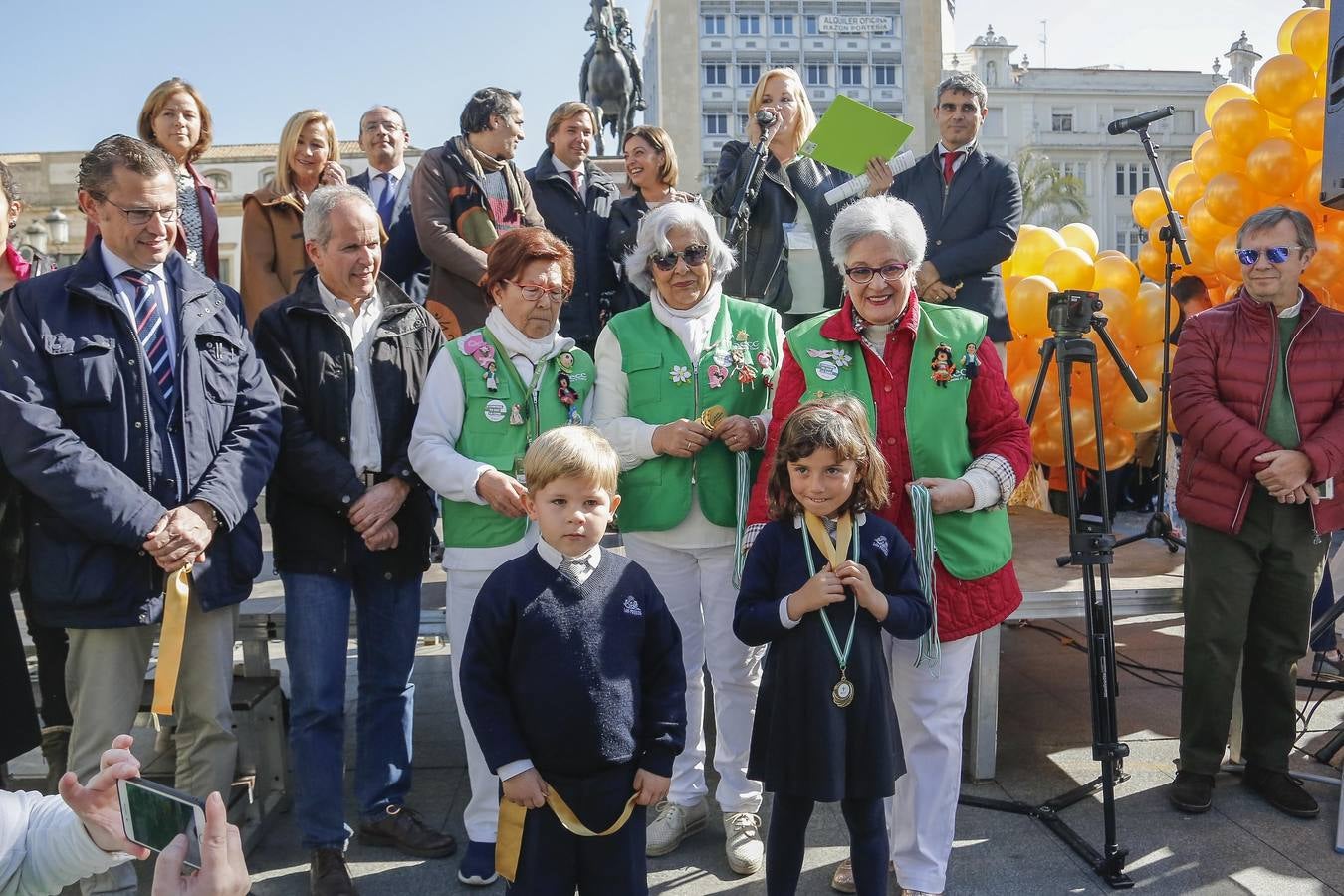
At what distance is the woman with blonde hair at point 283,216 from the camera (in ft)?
15.7

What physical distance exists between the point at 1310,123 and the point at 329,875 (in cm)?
594

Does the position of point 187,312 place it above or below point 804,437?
above

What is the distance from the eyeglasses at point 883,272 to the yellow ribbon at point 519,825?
1.53 m

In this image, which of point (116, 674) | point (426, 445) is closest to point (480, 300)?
point (426, 445)

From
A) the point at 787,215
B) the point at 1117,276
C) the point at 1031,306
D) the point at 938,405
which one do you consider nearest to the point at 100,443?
the point at 938,405

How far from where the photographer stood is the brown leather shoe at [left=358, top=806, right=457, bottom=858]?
11.8 ft

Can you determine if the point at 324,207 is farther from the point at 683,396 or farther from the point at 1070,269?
the point at 1070,269

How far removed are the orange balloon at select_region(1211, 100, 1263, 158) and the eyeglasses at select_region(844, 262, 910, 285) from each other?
4.15 metres

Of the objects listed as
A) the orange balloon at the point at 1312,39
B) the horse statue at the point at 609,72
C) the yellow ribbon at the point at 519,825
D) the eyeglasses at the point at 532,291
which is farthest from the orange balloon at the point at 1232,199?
the horse statue at the point at 609,72

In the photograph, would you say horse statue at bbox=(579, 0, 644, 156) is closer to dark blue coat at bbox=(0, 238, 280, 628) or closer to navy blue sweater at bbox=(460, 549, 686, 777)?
dark blue coat at bbox=(0, 238, 280, 628)

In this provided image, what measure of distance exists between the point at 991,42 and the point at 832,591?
2898 inches

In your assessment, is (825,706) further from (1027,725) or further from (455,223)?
(455,223)

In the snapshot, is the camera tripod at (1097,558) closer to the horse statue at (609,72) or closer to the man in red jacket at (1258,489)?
the man in red jacket at (1258,489)

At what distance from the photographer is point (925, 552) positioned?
301 cm
